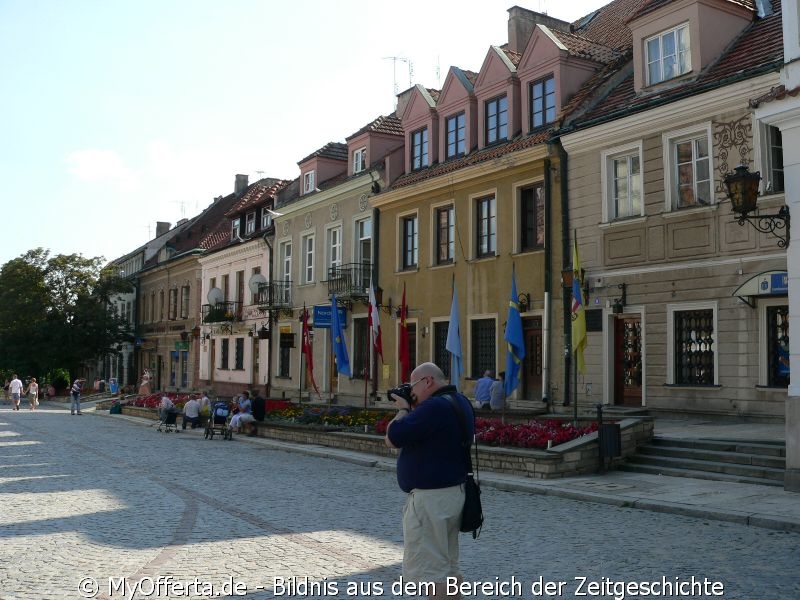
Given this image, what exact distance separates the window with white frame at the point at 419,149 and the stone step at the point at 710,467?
15.4 m

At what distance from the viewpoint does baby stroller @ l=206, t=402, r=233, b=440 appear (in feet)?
77.8

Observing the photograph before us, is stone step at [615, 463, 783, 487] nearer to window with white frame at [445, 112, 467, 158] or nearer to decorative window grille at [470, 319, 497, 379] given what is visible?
decorative window grille at [470, 319, 497, 379]

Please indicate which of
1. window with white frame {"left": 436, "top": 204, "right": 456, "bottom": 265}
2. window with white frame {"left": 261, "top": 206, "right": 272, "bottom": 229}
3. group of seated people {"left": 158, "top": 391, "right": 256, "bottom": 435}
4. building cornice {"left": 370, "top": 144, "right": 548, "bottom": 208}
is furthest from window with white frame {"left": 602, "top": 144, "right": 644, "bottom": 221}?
window with white frame {"left": 261, "top": 206, "right": 272, "bottom": 229}

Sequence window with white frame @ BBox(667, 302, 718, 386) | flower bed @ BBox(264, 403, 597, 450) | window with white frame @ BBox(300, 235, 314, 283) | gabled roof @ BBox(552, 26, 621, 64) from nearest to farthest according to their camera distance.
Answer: flower bed @ BBox(264, 403, 597, 450), window with white frame @ BBox(667, 302, 718, 386), gabled roof @ BBox(552, 26, 621, 64), window with white frame @ BBox(300, 235, 314, 283)

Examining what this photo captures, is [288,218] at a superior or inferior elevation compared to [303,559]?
superior

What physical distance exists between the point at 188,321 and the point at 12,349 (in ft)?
42.8

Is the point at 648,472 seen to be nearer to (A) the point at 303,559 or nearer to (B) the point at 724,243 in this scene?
(B) the point at 724,243

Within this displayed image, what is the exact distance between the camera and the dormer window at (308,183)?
3381 cm

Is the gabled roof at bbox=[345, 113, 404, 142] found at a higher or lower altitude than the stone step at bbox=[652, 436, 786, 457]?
higher

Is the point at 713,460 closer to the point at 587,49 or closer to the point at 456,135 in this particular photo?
the point at 587,49

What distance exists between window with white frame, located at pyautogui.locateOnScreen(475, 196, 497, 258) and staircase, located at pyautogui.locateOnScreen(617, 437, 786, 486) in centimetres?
1018

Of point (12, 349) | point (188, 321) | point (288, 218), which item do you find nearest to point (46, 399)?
point (12, 349)

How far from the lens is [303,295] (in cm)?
3319

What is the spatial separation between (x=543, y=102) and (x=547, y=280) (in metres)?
5.25
